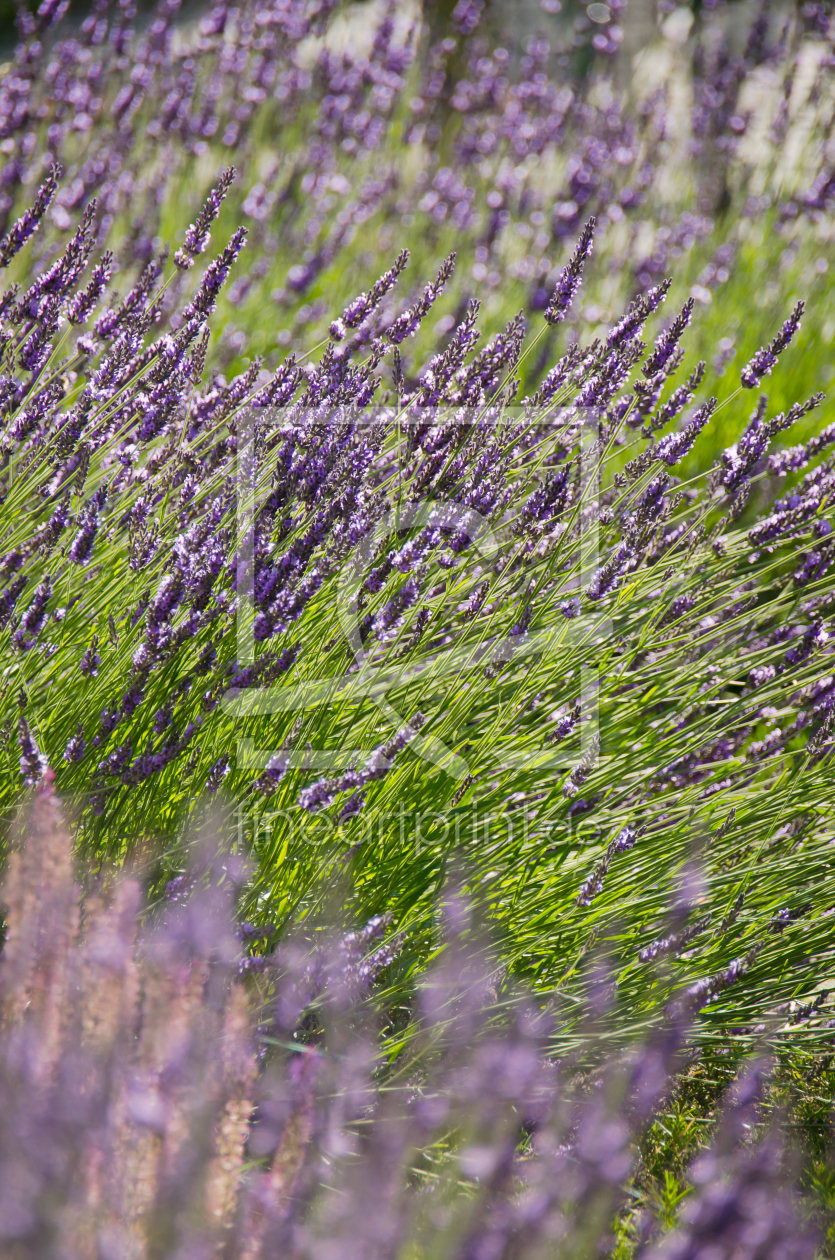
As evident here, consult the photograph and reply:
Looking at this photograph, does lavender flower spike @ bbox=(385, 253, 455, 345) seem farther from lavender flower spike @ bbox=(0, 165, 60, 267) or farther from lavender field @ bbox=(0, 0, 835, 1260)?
lavender flower spike @ bbox=(0, 165, 60, 267)

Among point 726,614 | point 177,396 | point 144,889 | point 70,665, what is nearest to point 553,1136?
point 144,889

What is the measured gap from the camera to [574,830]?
2148 millimetres

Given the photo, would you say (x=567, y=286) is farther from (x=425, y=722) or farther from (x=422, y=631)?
(x=425, y=722)

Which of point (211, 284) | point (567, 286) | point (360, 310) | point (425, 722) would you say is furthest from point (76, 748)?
point (567, 286)

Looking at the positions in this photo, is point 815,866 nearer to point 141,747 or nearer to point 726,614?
point 726,614

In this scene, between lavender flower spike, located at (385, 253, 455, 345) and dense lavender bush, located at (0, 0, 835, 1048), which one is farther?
lavender flower spike, located at (385, 253, 455, 345)

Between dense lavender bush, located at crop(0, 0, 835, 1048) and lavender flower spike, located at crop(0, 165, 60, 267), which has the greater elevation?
lavender flower spike, located at crop(0, 165, 60, 267)

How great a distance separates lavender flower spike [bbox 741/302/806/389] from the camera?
2025 mm

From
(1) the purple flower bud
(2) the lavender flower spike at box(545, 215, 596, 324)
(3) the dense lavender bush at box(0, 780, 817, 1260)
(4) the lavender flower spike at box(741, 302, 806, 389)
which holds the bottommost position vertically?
(3) the dense lavender bush at box(0, 780, 817, 1260)

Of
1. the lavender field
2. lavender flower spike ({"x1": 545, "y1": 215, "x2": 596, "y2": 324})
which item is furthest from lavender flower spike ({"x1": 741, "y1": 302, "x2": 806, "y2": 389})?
lavender flower spike ({"x1": 545, "y1": 215, "x2": 596, "y2": 324})

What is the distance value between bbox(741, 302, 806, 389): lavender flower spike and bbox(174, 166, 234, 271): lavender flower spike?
1.19 meters

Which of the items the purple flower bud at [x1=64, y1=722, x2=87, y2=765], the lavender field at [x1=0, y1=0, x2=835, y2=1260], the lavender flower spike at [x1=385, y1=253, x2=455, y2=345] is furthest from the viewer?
the lavender flower spike at [x1=385, y1=253, x2=455, y2=345]

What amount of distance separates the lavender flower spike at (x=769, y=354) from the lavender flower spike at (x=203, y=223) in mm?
1193

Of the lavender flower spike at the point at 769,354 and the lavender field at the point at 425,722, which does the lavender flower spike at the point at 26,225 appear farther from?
the lavender flower spike at the point at 769,354
